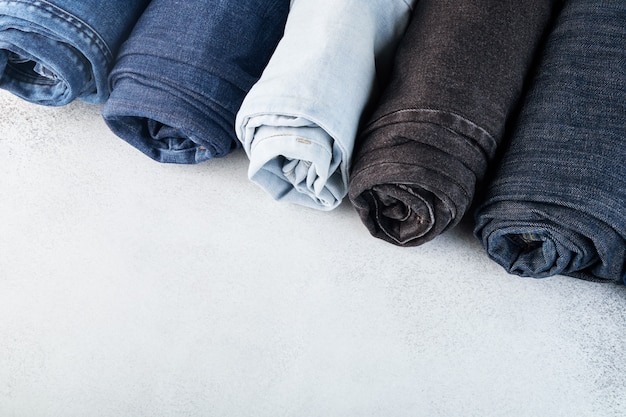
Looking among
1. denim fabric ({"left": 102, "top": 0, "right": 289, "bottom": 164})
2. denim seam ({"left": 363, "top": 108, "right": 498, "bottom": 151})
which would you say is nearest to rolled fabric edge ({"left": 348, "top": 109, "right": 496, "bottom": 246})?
denim seam ({"left": 363, "top": 108, "right": 498, "bottom": 151})

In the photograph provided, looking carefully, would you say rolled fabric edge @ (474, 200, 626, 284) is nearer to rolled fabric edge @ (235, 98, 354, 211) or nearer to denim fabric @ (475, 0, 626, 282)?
denim fabric @ (475, 0, 626, 282)

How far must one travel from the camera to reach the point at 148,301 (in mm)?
909

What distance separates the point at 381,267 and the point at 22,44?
56cm

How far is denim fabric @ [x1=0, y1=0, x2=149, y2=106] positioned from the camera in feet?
2.97

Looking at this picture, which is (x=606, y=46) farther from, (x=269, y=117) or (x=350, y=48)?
(x=269, y=117)

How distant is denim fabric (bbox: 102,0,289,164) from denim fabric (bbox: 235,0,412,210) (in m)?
0.06

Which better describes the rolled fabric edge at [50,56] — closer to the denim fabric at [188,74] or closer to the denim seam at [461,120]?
the denim fabric at [188,74]

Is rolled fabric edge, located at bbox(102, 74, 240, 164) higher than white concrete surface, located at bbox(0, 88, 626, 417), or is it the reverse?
rolled fabric edge, located at bbox(102, 74, 240, 164)

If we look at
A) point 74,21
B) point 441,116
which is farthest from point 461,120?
point 74,21

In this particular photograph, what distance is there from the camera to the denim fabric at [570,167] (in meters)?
0.80

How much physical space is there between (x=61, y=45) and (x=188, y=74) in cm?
18

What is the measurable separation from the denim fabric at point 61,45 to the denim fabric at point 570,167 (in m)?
0.56

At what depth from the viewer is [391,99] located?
2.85 ft

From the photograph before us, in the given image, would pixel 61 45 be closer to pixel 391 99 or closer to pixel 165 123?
pixel 165 123
